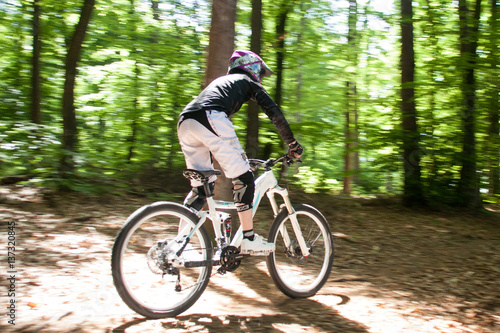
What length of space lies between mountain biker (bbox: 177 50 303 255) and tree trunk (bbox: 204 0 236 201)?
43.9 inches

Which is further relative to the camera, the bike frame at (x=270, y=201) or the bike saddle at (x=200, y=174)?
the bike frame at (x=270, y=201)

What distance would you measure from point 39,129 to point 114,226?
96.3 inches

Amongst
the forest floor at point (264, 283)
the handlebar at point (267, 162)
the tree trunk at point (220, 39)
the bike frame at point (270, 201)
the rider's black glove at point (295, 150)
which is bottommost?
the forest floor at point (264, 283)

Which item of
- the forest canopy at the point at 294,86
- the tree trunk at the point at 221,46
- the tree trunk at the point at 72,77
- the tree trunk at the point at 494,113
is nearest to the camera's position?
the tree trunk at the point at 221,46

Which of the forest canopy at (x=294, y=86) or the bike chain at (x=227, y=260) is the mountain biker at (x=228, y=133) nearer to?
the bike chain at (x=227, y=260)

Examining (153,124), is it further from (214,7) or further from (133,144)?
(214,7)

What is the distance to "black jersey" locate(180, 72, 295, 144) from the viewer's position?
341cm

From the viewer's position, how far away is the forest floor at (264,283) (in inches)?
127

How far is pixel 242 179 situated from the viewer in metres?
3.53

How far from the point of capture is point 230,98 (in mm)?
3561

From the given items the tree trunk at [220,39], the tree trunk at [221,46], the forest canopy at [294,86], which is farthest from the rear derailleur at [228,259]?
the forest canopy at [294,86]

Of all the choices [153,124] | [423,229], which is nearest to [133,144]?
[153,124]

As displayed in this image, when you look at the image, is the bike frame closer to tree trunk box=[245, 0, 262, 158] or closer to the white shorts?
the white shorts

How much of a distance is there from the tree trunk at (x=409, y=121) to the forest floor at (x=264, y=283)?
153 cm
